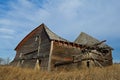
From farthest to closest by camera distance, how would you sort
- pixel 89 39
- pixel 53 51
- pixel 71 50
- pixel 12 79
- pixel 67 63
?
pixel 89 39
pixel 71 50
pixel 53 51
pixel 67 63
pixel 12 79

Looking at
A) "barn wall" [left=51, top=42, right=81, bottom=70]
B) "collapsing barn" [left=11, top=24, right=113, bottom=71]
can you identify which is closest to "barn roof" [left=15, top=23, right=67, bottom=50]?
"collapsing barn" [left=11, top=24, right=113, bottom=71]

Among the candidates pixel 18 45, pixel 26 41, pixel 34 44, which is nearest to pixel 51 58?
pixel 34 44

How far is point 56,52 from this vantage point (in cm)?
2303

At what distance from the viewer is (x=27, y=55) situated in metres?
27.6

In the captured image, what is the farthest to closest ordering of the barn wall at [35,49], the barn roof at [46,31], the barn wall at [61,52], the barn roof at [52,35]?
1. the barn roof at [46,31]
2. the barn roof at [52,35]
3. the barn wall at [35,49]
4. the barn wall at [61,52]

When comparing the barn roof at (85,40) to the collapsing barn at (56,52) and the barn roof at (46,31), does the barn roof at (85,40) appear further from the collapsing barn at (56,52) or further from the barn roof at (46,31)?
the barn roof at (46,31)

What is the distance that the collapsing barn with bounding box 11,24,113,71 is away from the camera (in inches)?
817

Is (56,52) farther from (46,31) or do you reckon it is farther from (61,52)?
(46,31)

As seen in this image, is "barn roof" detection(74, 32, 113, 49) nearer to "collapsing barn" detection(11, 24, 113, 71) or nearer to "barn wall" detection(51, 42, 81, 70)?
"collapsing barn" detection(11, 24, 113, 71)

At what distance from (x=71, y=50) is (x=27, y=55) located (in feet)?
24.9

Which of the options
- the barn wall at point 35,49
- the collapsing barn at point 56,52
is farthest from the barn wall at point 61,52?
the barn wall at point 35,49

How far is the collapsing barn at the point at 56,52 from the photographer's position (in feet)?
68.1

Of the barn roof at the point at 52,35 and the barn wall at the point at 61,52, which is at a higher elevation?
the barn roof at the point at 52,35

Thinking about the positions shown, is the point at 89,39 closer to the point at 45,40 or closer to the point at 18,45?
the point at 45,40
